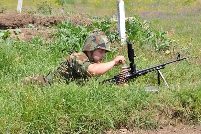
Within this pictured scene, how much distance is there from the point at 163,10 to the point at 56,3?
24.5 ft

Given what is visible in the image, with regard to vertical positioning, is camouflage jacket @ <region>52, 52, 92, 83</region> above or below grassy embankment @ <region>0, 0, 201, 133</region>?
above

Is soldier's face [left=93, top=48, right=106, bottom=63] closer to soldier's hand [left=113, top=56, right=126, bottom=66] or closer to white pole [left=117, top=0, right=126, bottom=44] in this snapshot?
soldier's hand [left=113, top=56, right=126, bottom=66]

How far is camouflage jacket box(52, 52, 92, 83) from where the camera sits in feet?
16.4

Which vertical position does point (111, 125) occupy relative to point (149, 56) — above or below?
below

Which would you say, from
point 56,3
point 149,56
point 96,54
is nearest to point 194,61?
point 149,56

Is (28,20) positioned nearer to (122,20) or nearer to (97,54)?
(122,20)

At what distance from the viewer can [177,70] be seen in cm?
682

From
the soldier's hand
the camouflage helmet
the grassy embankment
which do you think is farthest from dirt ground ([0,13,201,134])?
the soldier's hand

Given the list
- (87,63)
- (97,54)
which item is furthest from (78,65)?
(97,54)

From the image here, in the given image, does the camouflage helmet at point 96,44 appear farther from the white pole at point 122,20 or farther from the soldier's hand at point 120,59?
the white pole at point 122,20

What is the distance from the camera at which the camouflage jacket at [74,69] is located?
501cm

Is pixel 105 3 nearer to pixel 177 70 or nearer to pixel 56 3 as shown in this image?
pixel 56 3

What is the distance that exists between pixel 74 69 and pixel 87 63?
23 centimetres

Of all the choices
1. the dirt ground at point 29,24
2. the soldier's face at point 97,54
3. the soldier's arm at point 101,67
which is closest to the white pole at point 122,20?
the dirt ground at point 29,24
